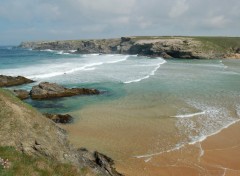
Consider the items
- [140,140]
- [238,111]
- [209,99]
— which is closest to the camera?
[140,140]

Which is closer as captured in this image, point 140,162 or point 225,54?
point 140,162

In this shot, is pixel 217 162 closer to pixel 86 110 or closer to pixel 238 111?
pixel 238 111

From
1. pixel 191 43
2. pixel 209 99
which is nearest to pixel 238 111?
pixel 209 99

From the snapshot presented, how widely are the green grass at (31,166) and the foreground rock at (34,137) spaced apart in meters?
0.35

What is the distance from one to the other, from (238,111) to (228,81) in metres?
18.1

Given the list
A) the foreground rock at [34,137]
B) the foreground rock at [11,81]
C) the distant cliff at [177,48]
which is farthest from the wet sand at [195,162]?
the distant cliff at [177,48]

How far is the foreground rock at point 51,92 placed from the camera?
33375 mm

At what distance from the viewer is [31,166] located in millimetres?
11266

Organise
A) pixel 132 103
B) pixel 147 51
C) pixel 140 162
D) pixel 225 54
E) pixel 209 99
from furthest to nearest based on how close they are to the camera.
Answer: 1. pixel 147 51
2. pixel 225 54
3. pixel 209 99
4. pixel 132 103
5. pixel 140 162

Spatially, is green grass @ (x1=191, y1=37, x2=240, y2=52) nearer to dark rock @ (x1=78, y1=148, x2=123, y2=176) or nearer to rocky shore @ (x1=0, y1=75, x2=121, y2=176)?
dark rock @ (x1=78, y1=148, x2=123, y2=176)

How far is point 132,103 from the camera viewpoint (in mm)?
30281

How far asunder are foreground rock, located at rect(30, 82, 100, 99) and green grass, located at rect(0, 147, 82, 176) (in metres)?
21.9

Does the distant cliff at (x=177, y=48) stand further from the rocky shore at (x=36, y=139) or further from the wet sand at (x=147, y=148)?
the rocky shore at (x=36, y=139)

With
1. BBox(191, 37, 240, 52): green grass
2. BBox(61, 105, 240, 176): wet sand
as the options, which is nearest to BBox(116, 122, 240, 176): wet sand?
BBox(61, 105, 240, 176): wet sand
